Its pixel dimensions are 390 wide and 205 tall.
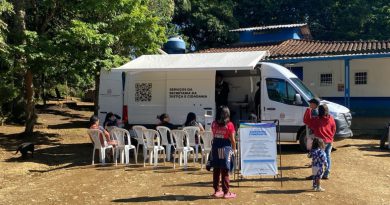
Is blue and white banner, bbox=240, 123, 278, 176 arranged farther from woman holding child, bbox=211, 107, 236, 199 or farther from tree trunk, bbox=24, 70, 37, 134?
tree trunk, bbox=24, 70, 37, 134

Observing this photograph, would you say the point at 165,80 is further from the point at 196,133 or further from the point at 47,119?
the point at 47,119

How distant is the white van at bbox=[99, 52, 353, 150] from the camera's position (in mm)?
12867

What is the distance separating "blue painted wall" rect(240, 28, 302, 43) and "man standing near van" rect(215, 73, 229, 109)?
1217 centimetres

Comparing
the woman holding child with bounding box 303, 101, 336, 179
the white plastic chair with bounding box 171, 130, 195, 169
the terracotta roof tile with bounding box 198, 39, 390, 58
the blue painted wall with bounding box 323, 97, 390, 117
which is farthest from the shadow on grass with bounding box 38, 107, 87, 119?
the woman holding child with bounding box 303, 101, 336, 179

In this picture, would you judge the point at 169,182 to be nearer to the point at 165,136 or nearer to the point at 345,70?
the point at 165,136

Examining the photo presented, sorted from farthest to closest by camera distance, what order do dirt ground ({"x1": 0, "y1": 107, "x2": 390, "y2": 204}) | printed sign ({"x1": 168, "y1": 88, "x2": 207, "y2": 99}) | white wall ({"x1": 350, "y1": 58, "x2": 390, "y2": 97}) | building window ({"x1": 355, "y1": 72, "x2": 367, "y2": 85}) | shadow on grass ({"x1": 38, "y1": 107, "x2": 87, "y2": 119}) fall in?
shadow on grass ({"x1": 38, "y1": 107, "x2": 87, "y2": 119}) → building window ({"x1": 355, "y1": 72, "x2": 367, "y2": 85}) → white wall ({"x1": 350, "y1": 58, "x2": 390, "y2": 97}) → printed sign ({"x1": 168, "y1": 88, "x2": 207, "y2": 99}) → dirt ground ({"x1": 0, "y1": 107, "x2": 390, "y2": 204})

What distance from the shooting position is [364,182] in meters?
9.32

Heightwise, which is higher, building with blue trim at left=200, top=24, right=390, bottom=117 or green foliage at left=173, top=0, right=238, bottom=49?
green foliage at left=173, top=0, right=238, bottom=49

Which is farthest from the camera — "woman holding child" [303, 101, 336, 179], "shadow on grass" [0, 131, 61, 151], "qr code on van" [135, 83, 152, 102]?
"shadow on grass" [0, 131, 61, 151]

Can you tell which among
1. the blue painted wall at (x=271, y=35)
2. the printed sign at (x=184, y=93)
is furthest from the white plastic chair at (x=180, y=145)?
the blue painted wall at (x=271, y=35)

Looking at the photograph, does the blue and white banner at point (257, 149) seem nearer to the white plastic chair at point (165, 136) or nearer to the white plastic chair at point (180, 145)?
the white plastic chair at point (180, 145)

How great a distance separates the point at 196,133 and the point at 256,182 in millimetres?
2523

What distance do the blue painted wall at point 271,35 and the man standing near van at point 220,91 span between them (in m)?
12.2

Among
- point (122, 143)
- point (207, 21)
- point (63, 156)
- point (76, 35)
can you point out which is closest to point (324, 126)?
point (122, 143)
